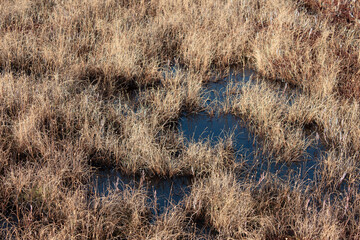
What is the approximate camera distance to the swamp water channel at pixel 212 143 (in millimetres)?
3545

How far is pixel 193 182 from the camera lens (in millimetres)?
3684

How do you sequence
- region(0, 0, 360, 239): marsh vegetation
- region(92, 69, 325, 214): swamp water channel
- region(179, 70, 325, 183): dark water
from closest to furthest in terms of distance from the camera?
region(0, 0, 360, 239): marsh vegetation
region(92, 69, 325, 214): swamp water channel
region(179, 70, 325, 183): dark water

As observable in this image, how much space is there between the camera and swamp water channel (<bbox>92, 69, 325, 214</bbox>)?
3.54 m

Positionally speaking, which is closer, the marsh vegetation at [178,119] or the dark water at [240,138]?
the marsh vegetation at [178,119]

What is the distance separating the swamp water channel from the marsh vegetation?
2 cm

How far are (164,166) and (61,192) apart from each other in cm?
101

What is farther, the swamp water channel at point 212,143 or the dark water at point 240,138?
the dark water at point 240,138

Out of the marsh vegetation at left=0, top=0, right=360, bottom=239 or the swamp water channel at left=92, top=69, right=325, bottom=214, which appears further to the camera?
the swamp water channel at left=92, top=69, right=325, bottom=214

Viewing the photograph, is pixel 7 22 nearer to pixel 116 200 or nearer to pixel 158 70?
pixel 158 70

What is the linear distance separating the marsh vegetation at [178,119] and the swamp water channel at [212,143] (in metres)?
0.02

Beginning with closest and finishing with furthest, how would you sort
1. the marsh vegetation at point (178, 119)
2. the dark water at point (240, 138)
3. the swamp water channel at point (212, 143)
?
the marsh vegetation at point (178, 119)
the swamp water channel at point (212, 143)
the dark water at point (240, 138)

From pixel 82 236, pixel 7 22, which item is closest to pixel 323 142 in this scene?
pixel 82 236

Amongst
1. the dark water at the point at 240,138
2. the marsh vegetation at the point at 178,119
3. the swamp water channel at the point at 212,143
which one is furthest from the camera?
the dark water at the point at 240,138

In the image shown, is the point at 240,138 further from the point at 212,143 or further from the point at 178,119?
the point at 178,119
